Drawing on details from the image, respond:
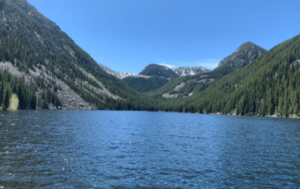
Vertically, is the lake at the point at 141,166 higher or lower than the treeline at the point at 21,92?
lower

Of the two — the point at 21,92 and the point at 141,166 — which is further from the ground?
the point at 21,92

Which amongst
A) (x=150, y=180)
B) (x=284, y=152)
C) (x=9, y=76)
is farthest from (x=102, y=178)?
(x=9, y=76)

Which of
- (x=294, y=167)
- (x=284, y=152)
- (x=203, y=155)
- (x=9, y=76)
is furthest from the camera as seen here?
(x=9, y=76)

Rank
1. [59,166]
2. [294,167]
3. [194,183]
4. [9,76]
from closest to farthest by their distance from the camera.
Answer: [194,183], [59,166], [294,167], [9,76]

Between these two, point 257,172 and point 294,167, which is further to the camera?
point 294,167

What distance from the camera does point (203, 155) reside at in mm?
33375

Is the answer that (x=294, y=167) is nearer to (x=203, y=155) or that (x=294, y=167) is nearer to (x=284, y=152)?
(x=284, y=152)

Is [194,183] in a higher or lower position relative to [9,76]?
lower

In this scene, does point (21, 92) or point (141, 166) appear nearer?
point (141, 166)

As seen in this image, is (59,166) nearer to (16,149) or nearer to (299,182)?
(16,149)

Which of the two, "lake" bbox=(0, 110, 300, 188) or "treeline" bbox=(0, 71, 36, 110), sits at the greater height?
"treeline" bbox=(0, 71, 36, 110)

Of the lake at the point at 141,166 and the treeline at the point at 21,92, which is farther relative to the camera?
the treeline at the point at 21,92

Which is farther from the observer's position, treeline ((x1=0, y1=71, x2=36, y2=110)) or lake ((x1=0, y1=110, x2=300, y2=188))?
treeline ((x1=0, y1=71, x2=36, y2=110))

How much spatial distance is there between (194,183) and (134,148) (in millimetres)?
17919
